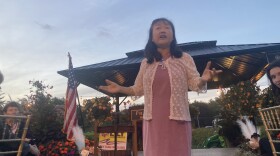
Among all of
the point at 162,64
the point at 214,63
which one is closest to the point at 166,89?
the point at 162,64

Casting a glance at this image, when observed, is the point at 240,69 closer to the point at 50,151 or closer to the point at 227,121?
the point at 227,121

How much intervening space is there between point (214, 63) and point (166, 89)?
8763 millimetres

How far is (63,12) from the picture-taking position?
36.1ft

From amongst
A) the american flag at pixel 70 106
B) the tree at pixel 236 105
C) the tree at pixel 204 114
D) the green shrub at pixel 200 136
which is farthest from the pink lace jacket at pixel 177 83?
the tree at pixel 204 114

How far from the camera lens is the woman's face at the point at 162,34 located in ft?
7.16

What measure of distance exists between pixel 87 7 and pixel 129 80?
3.55 m

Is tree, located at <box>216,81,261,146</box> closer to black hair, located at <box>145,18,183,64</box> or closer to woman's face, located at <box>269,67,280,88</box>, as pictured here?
woman's face, located at <box>269,67,280,88</box>

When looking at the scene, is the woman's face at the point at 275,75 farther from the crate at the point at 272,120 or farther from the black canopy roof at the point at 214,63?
the black canopy roof at the point at 214,63

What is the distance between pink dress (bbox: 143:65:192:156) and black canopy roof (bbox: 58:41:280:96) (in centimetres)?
634

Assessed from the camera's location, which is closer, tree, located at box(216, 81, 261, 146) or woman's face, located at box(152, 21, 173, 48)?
woman's face, located at box(152, 21, 173, 48)

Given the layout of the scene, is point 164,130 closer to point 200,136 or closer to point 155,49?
point 155,49

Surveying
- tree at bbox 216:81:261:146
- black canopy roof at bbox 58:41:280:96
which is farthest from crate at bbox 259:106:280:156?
black canopy roof at bbox 58:41:280:96

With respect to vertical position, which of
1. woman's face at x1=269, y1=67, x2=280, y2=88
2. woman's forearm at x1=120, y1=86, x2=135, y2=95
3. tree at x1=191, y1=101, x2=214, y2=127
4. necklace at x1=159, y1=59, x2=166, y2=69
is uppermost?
tree at x1=191, y1=101, x2=214, y2=127

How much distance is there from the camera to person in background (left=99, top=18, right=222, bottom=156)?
1887 mm
